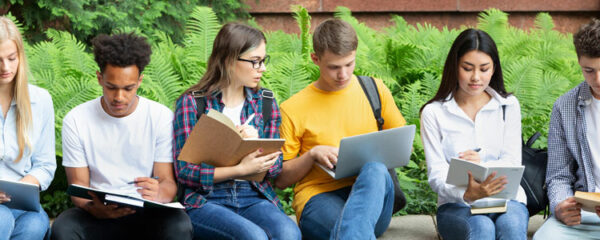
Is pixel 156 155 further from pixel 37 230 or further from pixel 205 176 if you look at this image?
pixel 37 230

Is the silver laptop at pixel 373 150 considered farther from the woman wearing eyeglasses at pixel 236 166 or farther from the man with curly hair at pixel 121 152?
the man with curly hair at pixel 121 152

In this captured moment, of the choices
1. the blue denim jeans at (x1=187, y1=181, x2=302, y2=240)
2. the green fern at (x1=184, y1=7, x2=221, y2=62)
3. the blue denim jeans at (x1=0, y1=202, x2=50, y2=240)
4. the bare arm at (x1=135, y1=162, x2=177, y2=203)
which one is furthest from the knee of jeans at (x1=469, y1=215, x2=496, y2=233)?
the green fern at (x1=184, y1=7, x2=221, y2=62)

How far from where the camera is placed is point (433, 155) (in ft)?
12.4

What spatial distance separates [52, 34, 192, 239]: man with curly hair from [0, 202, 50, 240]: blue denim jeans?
9 centimetres

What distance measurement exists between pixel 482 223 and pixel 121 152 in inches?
77.5

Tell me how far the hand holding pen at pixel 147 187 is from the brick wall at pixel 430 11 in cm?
542

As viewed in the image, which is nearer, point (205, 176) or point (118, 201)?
point (118, 201)

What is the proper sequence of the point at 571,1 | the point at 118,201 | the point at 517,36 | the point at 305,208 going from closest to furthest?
the point at 118,201 → the point at 305,208 → the point at 517,36 → the point at 571,1

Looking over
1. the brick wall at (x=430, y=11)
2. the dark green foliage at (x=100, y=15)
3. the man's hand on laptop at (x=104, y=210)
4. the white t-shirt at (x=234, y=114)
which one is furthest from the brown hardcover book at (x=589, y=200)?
the brick wall at (x=430, y=11)

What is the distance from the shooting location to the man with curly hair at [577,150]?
135 inches

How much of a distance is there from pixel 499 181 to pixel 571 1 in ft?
20.6

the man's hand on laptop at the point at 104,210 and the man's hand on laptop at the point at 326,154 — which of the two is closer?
the man's hand on laptop at the point at 104,210

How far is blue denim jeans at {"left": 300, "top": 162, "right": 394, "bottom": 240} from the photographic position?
3.33 metres

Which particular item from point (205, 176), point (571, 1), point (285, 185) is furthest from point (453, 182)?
point (571, 1)
